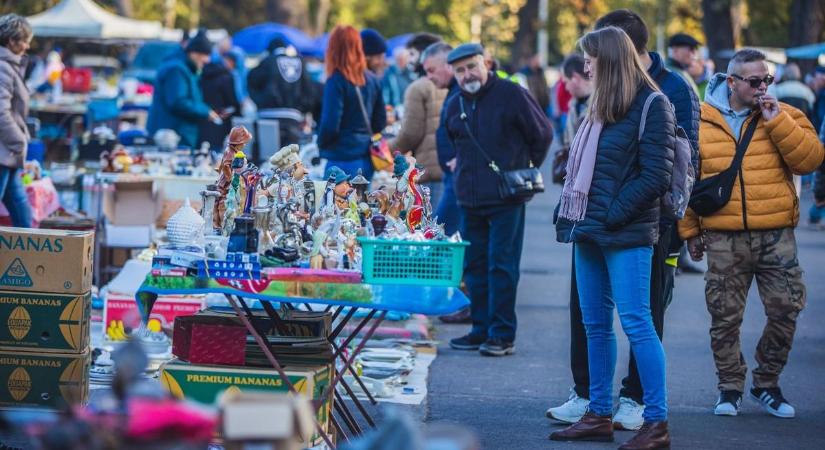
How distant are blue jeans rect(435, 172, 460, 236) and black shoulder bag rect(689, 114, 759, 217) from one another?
2.97m

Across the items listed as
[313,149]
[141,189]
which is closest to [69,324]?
[141,189]

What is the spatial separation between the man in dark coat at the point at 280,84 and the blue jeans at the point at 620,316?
928 cm

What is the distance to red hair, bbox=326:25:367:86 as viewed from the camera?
9.48 metres

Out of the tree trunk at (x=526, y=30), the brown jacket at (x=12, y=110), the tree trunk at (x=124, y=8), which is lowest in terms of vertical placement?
the brown jacket at (x=12, y=110)

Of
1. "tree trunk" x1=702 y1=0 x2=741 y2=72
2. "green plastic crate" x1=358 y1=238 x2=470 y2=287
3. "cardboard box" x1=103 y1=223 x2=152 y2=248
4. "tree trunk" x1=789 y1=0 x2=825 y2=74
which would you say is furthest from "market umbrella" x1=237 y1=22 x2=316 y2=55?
"green plastic crate" x1=358 y1=238 x2=470 y2=287

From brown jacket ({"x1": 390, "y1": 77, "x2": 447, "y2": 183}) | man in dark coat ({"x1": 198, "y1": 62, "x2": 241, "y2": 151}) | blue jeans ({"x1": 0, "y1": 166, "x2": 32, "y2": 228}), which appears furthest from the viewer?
man in dark coat ({"x1": 198, "y1": 62, "x2": 241, "y2": 151})

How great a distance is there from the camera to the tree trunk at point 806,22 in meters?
32.0

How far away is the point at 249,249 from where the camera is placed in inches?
219

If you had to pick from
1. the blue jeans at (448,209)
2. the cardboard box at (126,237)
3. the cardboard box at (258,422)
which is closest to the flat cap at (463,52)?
the blue jeans at (448,209)

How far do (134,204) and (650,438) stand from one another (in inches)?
234

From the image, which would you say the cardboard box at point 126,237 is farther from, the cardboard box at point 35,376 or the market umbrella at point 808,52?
the market umbrella at point 808,52

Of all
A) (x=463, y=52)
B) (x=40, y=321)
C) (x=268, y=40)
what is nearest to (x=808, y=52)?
(x=268, y=40)

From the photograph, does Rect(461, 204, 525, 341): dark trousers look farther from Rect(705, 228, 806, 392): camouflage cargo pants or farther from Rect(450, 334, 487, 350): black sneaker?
Rect(705, 228, 806, 392): camouflage cargo pants

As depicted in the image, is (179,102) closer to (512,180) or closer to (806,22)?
(512,180)
